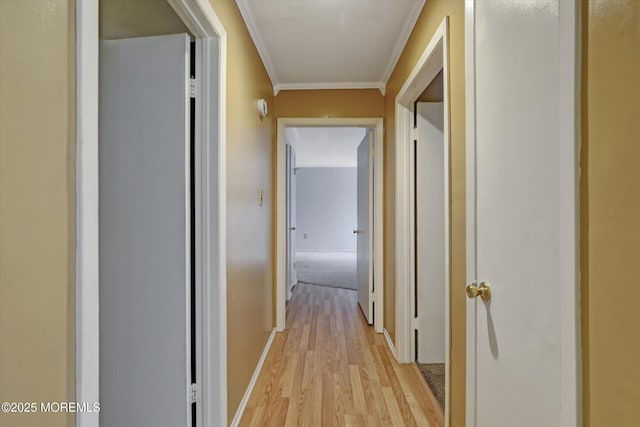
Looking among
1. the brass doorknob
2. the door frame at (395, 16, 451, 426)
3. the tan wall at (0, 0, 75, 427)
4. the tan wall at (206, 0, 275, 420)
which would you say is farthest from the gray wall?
the tan wall at (0, 0, 75, 427)

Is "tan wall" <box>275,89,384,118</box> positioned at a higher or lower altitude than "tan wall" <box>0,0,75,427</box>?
higher

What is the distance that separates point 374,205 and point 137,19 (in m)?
2.31

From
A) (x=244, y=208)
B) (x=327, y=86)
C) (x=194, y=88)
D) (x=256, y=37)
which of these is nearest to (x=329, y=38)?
(x=256, y=37)

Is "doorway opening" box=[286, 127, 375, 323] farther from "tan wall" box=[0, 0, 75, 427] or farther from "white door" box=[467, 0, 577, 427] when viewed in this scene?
"tan wall" box=[0, 0, 75, 427]

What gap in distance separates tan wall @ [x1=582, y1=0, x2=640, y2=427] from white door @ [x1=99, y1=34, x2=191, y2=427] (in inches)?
52.7

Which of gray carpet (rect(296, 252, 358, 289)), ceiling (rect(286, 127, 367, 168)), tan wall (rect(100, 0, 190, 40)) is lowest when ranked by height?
gray carpet (rect(296, 252, 358, 289))

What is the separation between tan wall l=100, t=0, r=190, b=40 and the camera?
4.74 ft

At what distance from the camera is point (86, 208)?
26.2 inches

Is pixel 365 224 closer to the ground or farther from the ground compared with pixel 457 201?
closer to the ground

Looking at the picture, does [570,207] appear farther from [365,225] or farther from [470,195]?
[365,225]

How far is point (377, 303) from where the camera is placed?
10.2 feet

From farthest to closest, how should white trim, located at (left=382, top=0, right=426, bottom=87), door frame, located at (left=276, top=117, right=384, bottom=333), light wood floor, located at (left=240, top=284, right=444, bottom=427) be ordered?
door frame, located at (left=276, top=117, right=384, bottom=333) < white trim, located at (left=382, top=0, right=426, bottom=87) < light wood floor, located at (left=240, top=284, right=444, bottom=427)

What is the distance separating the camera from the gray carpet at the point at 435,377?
2031 millimetres

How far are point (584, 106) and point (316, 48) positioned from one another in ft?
7.01
